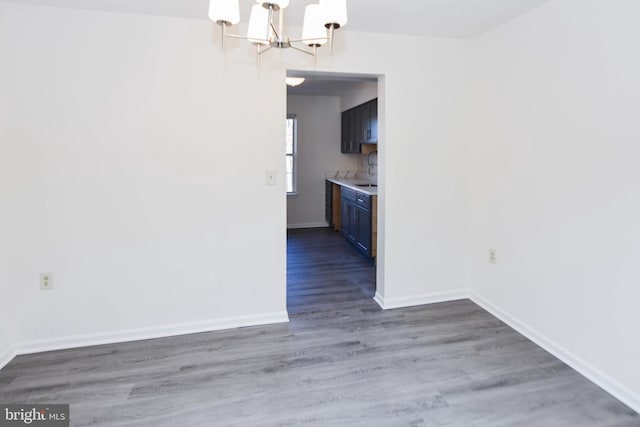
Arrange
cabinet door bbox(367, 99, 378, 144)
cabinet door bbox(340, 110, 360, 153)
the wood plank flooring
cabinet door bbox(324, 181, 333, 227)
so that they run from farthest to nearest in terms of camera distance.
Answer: cabinet door bbox(324, 181, 333, 227), cabinet door bbox(340, 110, 360, 153), cabinet door bbox(367, 99, 378, 144), the wood plank flooring

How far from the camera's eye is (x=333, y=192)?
6.50m

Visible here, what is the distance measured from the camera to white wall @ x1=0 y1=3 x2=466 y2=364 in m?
2.46

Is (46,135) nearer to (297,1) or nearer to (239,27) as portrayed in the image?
(239,27)

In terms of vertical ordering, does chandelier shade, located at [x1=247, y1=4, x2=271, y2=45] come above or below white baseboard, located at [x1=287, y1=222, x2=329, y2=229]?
above

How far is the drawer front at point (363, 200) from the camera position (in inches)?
178

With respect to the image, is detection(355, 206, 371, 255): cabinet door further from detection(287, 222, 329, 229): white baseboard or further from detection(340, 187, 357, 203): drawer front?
detection(287, 222, 329, 229): white baseboard

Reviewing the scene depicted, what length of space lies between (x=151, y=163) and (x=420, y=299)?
249 centimetres

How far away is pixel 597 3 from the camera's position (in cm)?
209

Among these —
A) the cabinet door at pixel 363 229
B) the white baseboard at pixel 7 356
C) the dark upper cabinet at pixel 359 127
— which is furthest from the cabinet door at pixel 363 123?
the white baseboard at pixel 7 356

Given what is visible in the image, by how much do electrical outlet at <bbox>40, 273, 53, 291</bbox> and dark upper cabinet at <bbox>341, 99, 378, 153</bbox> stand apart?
386 centimetres

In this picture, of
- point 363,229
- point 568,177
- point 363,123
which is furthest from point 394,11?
point 363,123

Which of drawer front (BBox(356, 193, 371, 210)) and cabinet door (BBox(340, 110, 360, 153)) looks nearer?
drawer front (BBox(356, 193, 371, 210))

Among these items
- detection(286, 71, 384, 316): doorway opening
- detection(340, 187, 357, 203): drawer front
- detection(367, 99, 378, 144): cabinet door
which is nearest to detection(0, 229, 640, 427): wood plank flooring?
detection(286, 71, 384, 316): doorway opening

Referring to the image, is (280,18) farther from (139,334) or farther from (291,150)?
(291,150)
